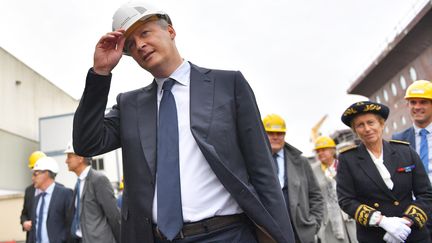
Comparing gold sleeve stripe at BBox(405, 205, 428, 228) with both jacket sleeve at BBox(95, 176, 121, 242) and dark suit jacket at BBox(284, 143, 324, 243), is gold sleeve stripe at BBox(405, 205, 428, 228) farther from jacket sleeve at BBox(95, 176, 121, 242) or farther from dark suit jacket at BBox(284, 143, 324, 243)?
jacket sleeve at BBox(95, 176, 121, 242)

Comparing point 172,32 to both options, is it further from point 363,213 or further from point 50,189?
point 50,189

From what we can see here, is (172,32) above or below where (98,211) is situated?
above

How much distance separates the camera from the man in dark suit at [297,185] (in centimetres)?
545

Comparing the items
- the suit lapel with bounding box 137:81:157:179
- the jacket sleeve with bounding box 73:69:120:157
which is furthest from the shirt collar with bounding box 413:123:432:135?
the jacket sleeve with bounding box 73:69:120:157

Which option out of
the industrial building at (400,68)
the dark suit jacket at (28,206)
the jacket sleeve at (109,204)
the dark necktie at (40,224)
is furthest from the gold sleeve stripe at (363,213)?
the industrial building at (400,68)

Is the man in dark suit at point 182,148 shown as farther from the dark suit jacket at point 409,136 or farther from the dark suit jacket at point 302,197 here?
the dark suit jacket at point 409,136

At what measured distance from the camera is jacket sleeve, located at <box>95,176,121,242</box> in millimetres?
6199

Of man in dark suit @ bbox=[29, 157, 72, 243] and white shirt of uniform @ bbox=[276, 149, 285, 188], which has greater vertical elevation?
white shirt of uniform @ bbox=[276, 149, 285, 188]

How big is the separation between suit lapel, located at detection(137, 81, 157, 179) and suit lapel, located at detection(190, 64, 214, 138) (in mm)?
211

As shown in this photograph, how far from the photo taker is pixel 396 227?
3713 millimetres

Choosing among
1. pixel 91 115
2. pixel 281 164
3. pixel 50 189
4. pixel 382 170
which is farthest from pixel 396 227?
pixel 50 189

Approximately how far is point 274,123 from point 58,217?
149 inches

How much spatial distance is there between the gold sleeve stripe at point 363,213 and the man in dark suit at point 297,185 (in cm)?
148

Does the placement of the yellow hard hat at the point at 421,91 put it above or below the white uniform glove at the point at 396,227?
above
